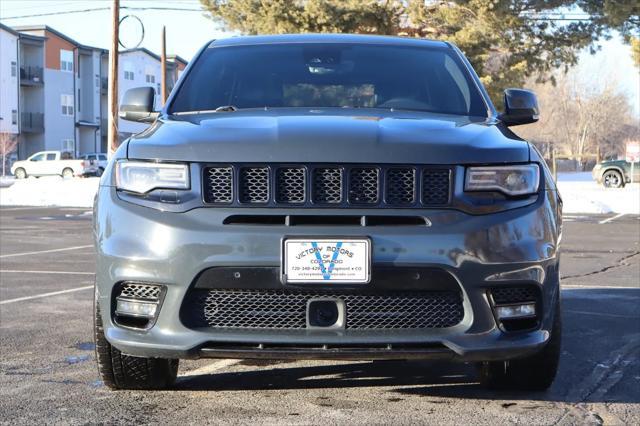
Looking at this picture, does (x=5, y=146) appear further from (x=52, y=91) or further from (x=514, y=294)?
(x=514, y=294)

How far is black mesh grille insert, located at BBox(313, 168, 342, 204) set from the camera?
3850 millimetres

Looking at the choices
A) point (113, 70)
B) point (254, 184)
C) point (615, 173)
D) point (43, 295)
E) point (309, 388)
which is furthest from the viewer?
point (615, 173)

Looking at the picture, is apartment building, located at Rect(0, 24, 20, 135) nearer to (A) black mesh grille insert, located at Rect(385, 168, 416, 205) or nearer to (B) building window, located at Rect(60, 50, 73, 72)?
(B) building window, located at Rect(60, 50, 73, 72)

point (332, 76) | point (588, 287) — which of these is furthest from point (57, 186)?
point (332, 76)

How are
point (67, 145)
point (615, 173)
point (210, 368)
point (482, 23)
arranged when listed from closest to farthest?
point (210, 368), point (482, 23), point (615, 173), point (67, 145)

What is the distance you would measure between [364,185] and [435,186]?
0.29m

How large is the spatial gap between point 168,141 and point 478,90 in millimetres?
2019

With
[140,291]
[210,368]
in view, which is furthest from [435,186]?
[210,368]

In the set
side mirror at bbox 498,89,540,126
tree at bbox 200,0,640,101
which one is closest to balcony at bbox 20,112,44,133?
tree at bbox 200,0,640,101

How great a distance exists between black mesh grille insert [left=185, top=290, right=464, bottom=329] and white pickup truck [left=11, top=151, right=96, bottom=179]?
48.9 metres

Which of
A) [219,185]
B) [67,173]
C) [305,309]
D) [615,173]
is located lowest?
[67,173]

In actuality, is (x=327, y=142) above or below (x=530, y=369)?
above

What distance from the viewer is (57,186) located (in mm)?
31016

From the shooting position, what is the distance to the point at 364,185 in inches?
153
